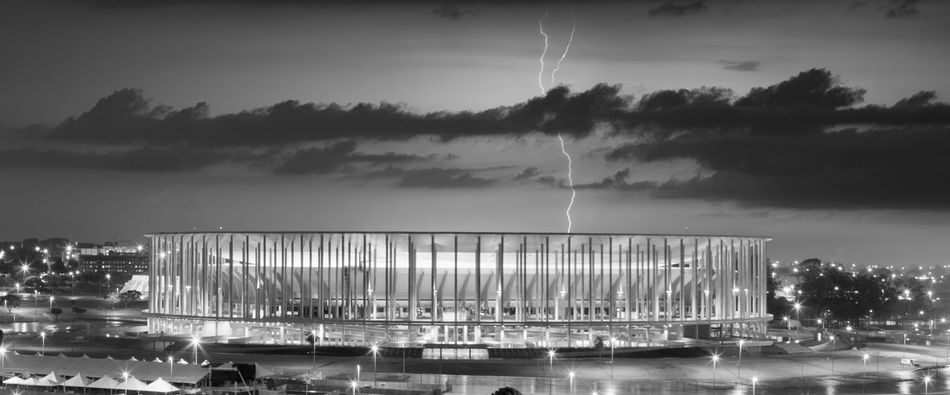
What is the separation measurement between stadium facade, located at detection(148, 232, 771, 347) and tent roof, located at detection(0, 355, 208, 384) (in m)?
22.2

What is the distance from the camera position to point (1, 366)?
6944 centimetres

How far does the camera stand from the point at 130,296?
15950 cm

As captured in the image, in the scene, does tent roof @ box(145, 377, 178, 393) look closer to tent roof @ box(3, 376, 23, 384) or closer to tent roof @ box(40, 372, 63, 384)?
tent roof @ box(40, 372, 63, 384)

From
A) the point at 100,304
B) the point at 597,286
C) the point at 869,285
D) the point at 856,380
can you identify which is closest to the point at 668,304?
the point at 597,286

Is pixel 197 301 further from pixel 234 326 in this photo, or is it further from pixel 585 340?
pixel 585 340

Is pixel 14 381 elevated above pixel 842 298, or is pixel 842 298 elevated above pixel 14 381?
pixel 842 298

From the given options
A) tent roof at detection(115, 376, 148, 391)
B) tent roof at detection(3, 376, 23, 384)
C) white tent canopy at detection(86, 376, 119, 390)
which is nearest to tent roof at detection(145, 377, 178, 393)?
tent roof at detection(115, 376, 148, 391)

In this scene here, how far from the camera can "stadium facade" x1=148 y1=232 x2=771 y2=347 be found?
9188 centimetres

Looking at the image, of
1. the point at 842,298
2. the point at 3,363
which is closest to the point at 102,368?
the point at 3,363

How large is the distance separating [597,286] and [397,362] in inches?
849

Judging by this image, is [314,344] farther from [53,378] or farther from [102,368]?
[53,378]

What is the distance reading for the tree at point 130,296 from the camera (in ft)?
518

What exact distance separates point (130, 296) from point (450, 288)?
2962 inches

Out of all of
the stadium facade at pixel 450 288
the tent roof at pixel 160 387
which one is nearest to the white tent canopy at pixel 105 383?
the tent roof at pixel 160 387
